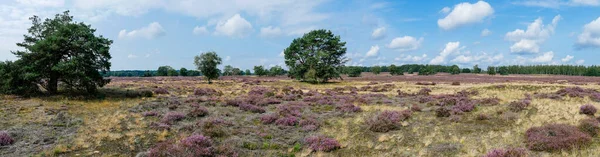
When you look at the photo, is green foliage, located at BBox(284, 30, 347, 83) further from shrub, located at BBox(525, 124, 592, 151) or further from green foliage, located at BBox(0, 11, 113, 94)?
shrub, located at BBox(525, 124, 592, 151)

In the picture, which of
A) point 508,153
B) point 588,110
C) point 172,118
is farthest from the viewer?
point 172,118

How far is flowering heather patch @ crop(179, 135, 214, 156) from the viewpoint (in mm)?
11095

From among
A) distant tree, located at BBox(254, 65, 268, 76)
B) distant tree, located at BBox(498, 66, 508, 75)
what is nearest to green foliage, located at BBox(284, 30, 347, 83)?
distant tree, located at BBox(254, 65, 268, 76)

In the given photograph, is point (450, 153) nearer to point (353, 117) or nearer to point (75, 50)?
point (353, 117)

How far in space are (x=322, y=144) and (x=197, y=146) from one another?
4669mm

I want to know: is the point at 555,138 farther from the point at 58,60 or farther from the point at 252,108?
the point at 58,60

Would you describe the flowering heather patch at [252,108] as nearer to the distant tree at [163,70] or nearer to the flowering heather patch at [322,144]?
the flowering heather patch at [322,144]

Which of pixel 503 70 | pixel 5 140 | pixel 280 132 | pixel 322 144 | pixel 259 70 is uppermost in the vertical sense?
pixel 259 70

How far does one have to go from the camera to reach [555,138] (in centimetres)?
1135

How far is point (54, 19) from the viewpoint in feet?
103

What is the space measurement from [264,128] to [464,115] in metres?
11.7

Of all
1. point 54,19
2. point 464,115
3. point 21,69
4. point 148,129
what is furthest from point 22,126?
point 464,115

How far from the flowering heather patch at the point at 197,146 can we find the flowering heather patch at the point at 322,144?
380 centimetres

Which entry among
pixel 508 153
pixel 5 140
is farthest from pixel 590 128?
pixel 5 140
